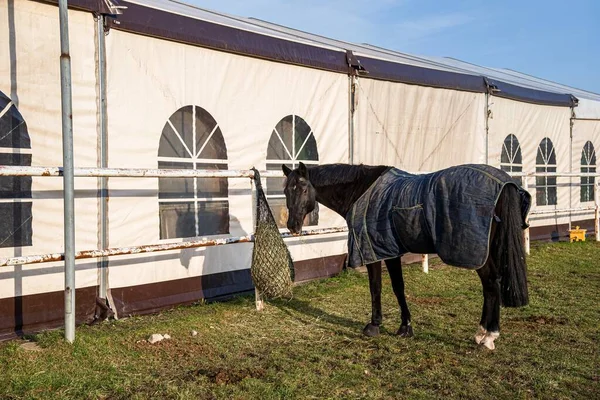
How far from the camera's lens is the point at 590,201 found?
44.0 feet

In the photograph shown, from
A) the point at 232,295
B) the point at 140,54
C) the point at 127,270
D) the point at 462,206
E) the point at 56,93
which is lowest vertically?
the point at 232,295

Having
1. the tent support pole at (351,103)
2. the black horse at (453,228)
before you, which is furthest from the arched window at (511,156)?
the black horse at (453,228)

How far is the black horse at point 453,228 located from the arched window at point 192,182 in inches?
86.8

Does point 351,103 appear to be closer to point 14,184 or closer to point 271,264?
point 271,264

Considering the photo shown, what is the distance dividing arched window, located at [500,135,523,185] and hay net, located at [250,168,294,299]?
7.02 m

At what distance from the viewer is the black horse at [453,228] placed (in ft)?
14.1

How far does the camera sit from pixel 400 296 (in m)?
5.05

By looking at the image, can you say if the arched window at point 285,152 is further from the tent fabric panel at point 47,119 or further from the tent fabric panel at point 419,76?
the tent fabric panel at point 47,119

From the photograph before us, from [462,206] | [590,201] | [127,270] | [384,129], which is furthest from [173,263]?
[590,201]

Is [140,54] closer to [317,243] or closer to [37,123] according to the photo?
[37,123]

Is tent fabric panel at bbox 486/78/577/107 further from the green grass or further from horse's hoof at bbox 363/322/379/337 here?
horse's hoof at bbox 363/322/379/337

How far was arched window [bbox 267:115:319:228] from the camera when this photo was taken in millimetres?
7465

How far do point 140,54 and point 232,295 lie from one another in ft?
9.51

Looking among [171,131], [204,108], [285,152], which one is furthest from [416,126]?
[171,131]
